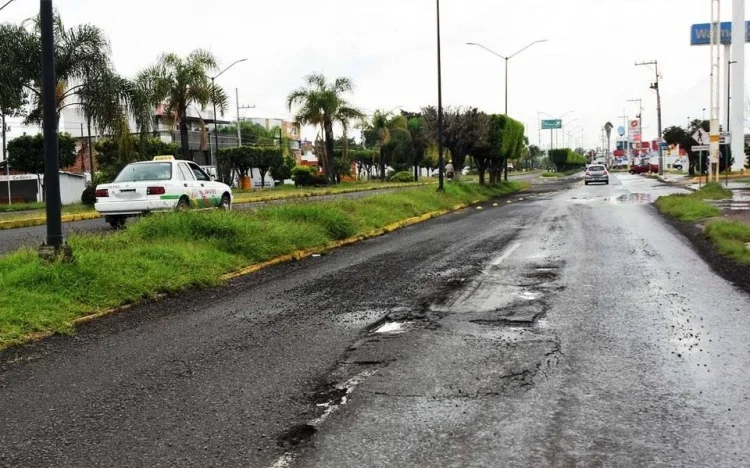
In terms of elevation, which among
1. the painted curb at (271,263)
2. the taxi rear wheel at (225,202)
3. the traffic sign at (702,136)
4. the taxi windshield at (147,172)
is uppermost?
the traffic sign at (702,136)

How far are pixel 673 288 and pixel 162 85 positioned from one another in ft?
85.5

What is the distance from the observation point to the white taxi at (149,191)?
15.3 metres

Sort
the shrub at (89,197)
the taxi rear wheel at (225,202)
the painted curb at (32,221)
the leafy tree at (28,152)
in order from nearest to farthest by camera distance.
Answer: the taxi rear wheel at (225,202) < the painted curb at (32,221) < the shrub at (89,197) < the leafy tree at (28,152)

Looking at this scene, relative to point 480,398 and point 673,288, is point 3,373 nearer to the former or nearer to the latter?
point 480,398

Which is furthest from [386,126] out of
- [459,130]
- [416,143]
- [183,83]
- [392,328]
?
[392,328]

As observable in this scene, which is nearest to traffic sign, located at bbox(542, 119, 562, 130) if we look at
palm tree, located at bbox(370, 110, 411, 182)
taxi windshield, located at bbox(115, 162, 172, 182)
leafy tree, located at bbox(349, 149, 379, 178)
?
leafy tree, located at bbox(349, 149, 379, 178)

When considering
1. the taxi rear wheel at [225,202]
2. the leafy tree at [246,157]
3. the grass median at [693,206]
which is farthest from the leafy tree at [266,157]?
the taxi rear wheel at [225,202]

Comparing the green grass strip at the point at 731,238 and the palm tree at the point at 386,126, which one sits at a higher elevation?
the palm tree at the point at 386,126

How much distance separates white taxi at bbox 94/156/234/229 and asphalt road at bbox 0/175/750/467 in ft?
22.3

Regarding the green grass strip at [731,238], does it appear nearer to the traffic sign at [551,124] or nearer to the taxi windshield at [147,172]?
the taxi windshield at [147,172]

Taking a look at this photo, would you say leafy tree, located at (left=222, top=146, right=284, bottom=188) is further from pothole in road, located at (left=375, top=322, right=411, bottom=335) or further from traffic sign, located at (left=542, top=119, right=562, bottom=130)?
traffic sign, located at (left=542, top=119, right=562, bottom=130)

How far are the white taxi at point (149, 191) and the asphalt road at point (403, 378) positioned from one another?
6812mm

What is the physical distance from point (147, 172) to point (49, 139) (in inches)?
290

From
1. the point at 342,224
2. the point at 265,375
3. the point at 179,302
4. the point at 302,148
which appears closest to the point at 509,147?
the point at 342,224
